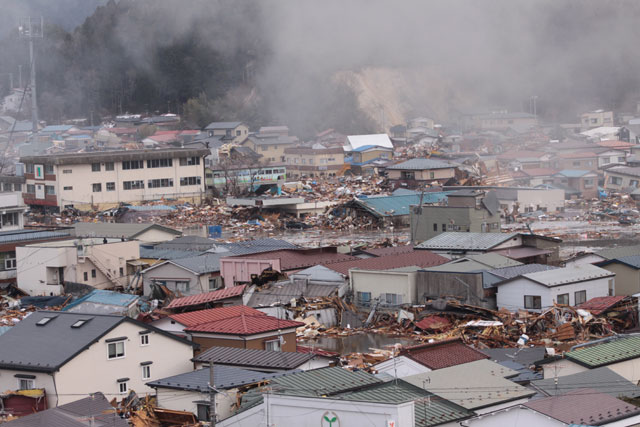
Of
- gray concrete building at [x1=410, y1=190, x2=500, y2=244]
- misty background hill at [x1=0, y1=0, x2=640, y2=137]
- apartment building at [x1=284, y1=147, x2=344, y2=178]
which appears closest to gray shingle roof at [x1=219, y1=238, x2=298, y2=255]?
gray concrete building at [x1=410, y1=190, x2=500, y2=244]

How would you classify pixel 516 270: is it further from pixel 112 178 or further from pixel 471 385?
pixel 112 178

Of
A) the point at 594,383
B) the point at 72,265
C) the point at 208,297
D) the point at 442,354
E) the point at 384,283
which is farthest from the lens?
the point at 72,265

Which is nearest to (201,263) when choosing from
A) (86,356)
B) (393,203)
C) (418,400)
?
(86,356)

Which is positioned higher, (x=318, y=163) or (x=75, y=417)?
(x=318, y=163)

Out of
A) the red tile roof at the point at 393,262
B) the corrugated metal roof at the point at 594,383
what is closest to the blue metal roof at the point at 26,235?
the red tile roof at the point at 393,262

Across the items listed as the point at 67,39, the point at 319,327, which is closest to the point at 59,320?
the point at 319,327

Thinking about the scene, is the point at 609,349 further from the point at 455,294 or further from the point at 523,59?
the point at 523,59

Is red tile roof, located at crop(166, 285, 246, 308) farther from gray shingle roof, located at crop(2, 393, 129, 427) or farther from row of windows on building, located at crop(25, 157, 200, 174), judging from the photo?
row of windows on building, located at crop(25, 157, 200, 174)

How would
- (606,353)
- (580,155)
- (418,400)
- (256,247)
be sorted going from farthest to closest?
(580,155) < (256,247) < (606,353) < (418,400)
